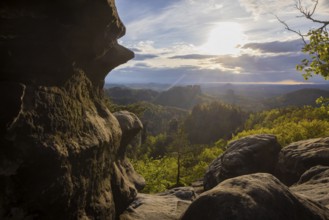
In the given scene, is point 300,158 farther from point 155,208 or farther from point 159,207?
point 155,208

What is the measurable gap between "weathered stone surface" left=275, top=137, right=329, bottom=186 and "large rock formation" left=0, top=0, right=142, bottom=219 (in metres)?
16.1

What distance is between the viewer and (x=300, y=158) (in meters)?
23.9

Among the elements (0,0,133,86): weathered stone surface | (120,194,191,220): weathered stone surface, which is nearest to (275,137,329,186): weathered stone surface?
(120,194,191,220): weathered stone surface

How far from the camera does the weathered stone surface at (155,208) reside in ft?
44.3

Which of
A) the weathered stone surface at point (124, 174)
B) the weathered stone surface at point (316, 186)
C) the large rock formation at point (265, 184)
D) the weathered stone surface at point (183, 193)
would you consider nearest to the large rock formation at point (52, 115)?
the weathered stone surface at point (124, 174)

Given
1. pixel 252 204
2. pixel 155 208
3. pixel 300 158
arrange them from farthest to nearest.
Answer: pixel 300 158
pixel 155 208
pixel 252 204

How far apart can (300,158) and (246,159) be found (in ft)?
14.3

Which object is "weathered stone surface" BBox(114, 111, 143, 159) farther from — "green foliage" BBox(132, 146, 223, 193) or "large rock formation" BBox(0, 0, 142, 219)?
"green foliage" BBox(132, 146, 223, 193)

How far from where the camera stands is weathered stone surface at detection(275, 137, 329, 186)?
22708 mm

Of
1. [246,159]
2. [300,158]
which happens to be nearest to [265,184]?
[300,158]

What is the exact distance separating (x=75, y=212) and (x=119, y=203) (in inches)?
168

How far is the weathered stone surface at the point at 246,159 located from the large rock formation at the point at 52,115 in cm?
1594

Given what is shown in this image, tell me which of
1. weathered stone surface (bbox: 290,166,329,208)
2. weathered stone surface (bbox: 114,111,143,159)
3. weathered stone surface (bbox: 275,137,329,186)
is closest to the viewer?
weathered stone surface (bbox: 290,166,329,208)

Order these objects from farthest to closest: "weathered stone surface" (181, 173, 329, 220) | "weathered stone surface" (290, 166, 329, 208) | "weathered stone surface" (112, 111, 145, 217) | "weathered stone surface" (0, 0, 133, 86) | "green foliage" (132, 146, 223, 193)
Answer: "green foliage" (132, 146, 223, 193) < "weathered stone surface" (290, 166, 329, 208) < "weathered stone surface" (112, 111, 145, 217) < "weathered stone surface" (181, 173, 329, 220) < "weathered stone surface" (0, 0, 133, 86)
